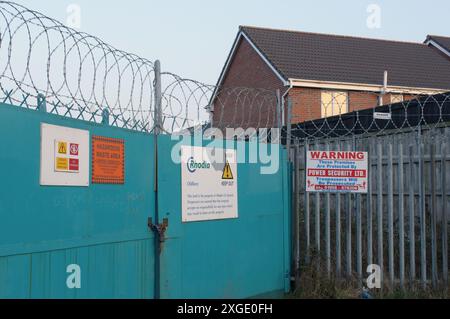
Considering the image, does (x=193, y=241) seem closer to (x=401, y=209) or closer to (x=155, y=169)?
(x=155, y=169)

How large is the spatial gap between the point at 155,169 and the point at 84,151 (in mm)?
1025

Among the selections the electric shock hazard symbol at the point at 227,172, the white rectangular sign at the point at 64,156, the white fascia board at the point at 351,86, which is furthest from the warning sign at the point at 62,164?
the white fascia board at the point at 351,86

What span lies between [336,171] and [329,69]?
16185 millimetres

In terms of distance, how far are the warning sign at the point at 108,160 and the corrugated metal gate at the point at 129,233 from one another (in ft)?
0.22

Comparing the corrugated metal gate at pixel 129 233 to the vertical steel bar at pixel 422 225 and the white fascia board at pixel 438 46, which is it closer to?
the vertical steel bar at pixel 422 225

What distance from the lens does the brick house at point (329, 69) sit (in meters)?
21.4

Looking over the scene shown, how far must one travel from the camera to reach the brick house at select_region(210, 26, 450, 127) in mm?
21375

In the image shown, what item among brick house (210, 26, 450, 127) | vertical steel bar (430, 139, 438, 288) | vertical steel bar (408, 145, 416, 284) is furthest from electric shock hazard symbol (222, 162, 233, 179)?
brick house (210, 26, 450, 127)

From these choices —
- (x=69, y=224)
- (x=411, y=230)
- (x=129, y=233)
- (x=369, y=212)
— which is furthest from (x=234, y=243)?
(x=69, y=224)

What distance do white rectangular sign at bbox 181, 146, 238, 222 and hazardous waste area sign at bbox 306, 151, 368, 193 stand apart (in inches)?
45.6

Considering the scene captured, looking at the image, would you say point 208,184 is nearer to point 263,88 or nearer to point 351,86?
point 351,86

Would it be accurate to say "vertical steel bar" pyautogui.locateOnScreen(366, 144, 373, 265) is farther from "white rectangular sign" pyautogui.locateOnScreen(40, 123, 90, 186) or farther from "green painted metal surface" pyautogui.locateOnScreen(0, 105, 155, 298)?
"white rectangular sign" pyautogui.locateOnScreen(40, 123, 90, 186)

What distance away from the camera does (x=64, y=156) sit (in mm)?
4641

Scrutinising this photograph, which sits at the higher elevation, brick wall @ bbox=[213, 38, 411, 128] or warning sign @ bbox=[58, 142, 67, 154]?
brick wall @ bbox=[213, 38, 411, 128]
